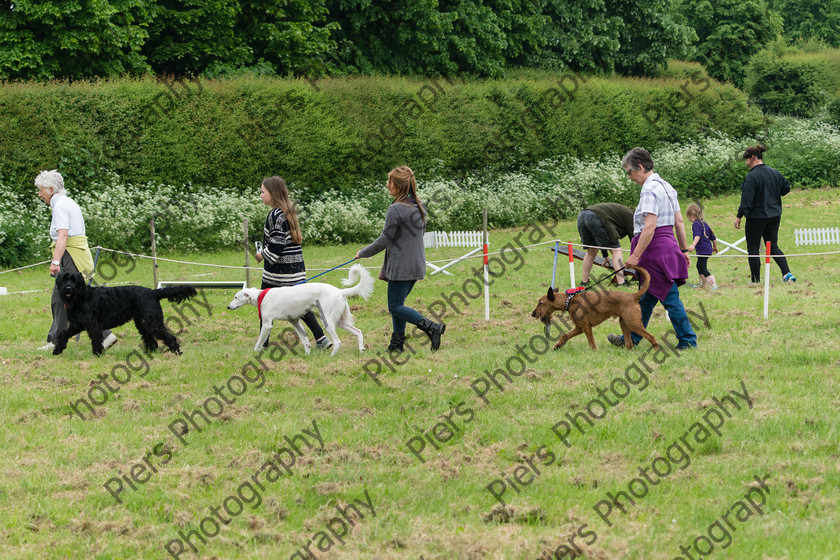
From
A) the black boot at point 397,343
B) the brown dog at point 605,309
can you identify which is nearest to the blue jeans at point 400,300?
the black boot at point 397,343

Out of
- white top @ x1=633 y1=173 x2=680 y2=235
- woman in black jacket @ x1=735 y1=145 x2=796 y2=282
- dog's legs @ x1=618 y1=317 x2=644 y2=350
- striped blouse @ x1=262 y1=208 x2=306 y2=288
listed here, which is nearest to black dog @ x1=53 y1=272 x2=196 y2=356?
striped blouse @ x1=262 y1=208 x2=306 y2=288

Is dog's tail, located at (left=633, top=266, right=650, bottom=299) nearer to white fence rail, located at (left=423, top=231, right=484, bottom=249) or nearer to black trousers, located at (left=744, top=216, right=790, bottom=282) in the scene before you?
black trousers, located at (left=744, top=216, right=790, bottom=282)

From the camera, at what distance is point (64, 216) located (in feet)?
27.8

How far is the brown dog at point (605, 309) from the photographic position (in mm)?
7828

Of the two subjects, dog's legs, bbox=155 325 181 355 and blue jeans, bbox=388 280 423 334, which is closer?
blue jeans, bbox=388 280 423 334

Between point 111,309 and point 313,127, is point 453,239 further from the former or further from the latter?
point 111,309

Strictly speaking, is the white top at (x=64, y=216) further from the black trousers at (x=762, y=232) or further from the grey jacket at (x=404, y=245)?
the black trousers at (x=762, y=232)

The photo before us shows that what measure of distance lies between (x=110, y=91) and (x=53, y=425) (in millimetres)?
14779

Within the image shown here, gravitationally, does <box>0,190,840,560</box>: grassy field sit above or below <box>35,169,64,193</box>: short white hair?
below

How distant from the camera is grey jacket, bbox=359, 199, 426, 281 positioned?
26.3 feet

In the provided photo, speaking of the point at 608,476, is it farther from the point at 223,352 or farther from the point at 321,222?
the point at 321,222

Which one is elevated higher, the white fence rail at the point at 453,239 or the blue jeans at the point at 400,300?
the blue jeans at the point at 400,300

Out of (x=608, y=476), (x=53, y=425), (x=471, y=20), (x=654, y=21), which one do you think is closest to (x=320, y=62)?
(x=471, y=20)

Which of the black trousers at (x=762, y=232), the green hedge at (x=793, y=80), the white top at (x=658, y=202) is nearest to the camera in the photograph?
the white top at (x=658, y=202)
